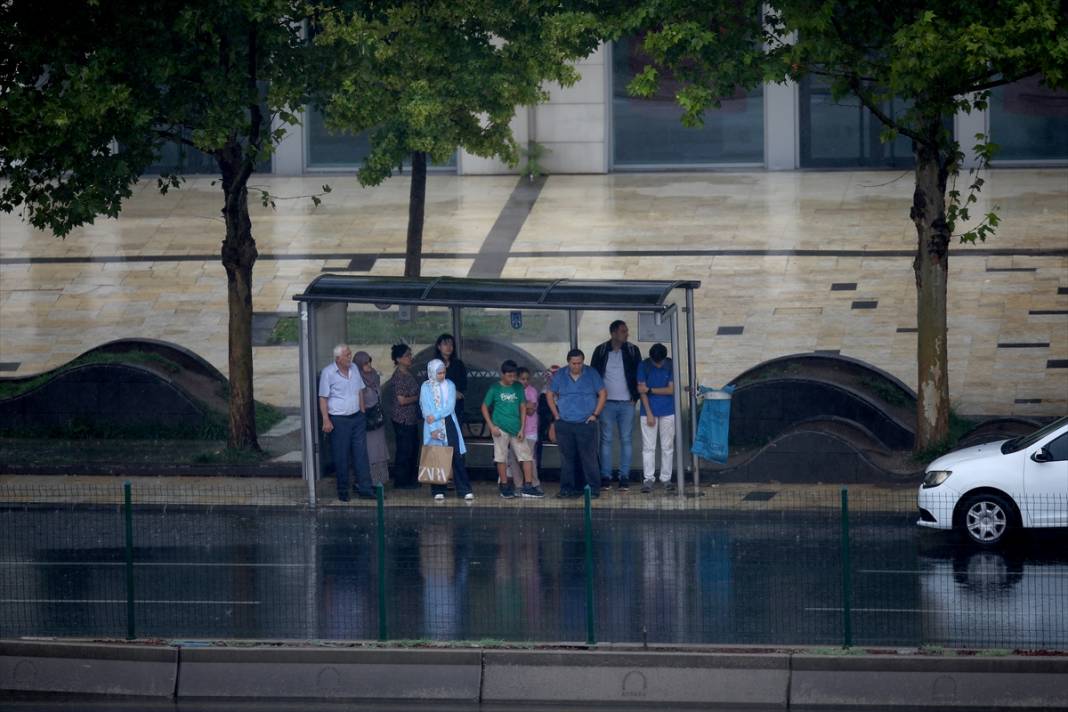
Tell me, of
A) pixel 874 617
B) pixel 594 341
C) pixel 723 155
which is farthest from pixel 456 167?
pixel 874 617

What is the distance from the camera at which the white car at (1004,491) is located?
1439cm

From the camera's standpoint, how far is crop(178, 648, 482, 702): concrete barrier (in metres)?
10.9

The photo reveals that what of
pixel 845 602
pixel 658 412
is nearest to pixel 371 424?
pixel 658 412

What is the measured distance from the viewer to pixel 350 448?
17.1 m

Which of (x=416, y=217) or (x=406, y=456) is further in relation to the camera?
(x=416, y=217)

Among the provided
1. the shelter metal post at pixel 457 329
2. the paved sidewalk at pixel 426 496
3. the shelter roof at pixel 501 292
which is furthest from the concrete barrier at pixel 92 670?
the shelter metal post at pixel 457 329

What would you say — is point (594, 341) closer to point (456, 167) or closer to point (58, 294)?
point (58, 294)

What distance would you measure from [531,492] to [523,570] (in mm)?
3272

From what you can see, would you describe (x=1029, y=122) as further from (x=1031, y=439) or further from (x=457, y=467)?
(x=457, y=467)

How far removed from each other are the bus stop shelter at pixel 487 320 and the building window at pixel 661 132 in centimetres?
1696

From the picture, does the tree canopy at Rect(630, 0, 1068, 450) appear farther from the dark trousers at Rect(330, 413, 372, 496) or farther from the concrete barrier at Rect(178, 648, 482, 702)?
the concrete barrier at Rect(178, 648, 482, 702)


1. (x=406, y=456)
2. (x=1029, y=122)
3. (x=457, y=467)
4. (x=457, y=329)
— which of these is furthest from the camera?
(x=1029, y=122)

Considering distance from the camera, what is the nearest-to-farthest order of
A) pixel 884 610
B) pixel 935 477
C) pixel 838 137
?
pixel 884 610
pixel 935 477
pixel 838 137

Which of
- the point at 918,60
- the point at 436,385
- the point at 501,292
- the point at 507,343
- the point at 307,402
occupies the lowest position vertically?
the point at 307,402
